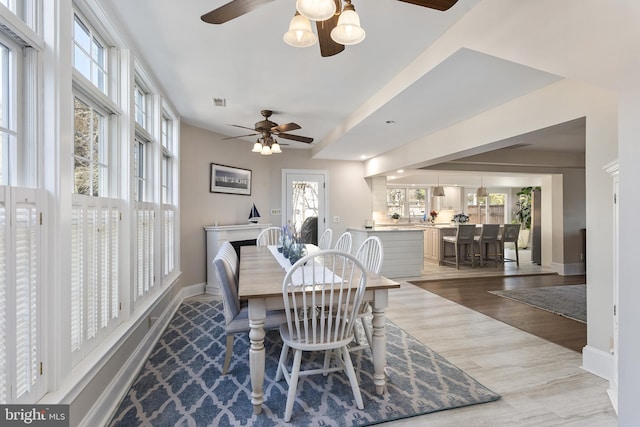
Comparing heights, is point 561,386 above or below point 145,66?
below

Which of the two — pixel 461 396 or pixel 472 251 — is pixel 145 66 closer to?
pixel 461 396

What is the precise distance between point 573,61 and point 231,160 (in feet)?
15.4

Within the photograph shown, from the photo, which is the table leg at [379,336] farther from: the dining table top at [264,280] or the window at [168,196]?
the window at [168,196]

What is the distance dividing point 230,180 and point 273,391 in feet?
12.3

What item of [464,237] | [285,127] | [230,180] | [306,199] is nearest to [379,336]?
[285,127]

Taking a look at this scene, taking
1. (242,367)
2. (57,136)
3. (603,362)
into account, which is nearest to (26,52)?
(57,136)

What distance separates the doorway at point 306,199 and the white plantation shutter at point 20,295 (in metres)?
4.72

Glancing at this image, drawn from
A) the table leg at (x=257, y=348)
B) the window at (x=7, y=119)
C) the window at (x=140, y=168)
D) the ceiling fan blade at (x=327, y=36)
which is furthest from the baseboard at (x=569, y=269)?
the window at (x=7, y=119)

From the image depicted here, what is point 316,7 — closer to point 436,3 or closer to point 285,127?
point 436,3

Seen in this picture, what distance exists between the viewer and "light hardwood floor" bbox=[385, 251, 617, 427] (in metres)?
1.79

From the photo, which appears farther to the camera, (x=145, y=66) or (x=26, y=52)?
(x=145, y=66)

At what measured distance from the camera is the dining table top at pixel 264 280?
176cm

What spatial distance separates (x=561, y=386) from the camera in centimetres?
213

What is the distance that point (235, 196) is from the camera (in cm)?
530
